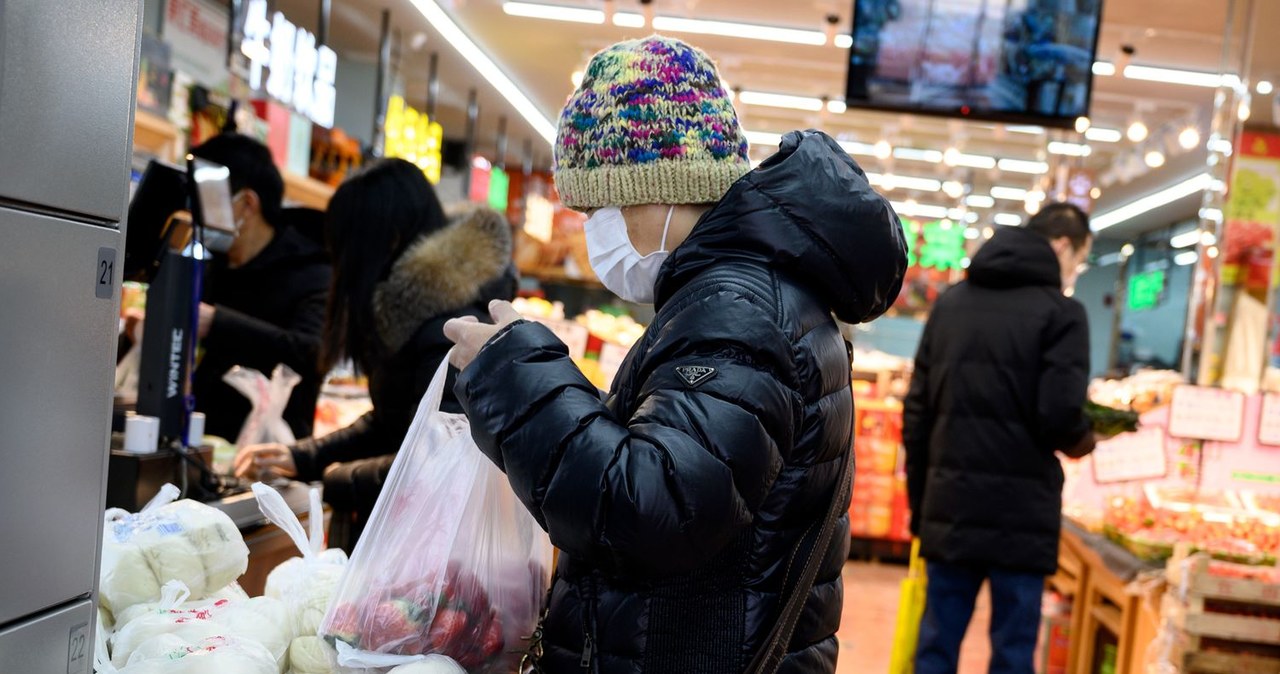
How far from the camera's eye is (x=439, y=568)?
1.50 metres

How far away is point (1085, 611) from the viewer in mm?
4699

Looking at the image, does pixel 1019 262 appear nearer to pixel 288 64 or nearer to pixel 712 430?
pixel 712 430

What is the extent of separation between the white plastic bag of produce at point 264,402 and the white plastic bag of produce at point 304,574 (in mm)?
1085

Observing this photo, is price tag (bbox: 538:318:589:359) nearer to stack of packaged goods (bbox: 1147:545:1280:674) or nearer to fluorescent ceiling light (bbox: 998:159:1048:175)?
stack of packaged goods (bbox: 1147:545:1280:674)

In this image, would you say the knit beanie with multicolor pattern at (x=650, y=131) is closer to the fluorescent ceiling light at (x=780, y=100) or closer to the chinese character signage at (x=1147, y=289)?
the fluorescent ceiling light at (x=780, y=100)

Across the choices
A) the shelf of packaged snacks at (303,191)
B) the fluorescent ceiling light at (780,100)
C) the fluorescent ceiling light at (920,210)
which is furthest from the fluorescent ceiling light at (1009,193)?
the shelf of packaged snacks at (303,191)

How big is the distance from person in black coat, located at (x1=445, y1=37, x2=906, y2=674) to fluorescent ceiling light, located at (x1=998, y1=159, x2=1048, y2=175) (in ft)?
42.8

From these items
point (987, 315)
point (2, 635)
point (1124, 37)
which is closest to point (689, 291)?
point (2, 635)

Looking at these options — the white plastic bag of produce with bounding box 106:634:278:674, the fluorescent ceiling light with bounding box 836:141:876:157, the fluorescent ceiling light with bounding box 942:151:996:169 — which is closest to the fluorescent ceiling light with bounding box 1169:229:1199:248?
the fluorescent ceiling light with bounding box 942:151:996:169

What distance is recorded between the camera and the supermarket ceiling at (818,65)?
348 inches

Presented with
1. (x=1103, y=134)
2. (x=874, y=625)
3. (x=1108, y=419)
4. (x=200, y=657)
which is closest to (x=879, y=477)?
(x=874, y=625)

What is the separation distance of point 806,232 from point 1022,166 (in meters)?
13.8

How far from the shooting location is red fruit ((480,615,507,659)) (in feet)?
5.03

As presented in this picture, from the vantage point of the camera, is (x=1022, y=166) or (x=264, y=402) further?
(x=1022, y=166)
